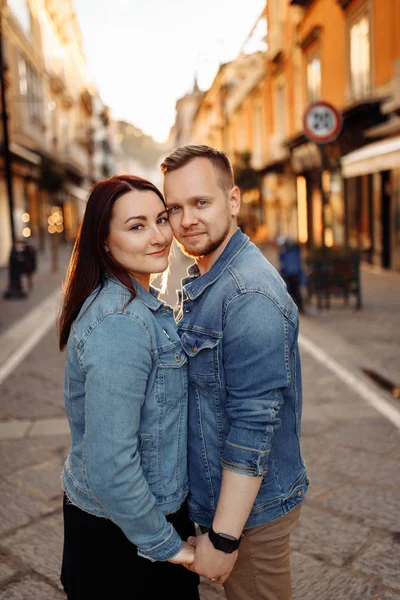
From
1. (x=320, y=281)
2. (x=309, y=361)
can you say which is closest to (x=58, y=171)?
(x=320, y=281)

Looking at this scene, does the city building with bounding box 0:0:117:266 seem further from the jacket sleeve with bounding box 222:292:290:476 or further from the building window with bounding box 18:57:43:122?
the jacket sleeve with bounding box 222:292:290:476

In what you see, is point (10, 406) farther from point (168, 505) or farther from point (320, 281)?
point (320, 281)

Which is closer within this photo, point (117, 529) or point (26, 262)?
point (117, 529)

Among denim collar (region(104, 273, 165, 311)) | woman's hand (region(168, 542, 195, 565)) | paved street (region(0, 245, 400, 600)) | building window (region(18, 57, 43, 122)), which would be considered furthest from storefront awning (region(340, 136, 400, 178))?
building window (region(18, 57, 43, 122))

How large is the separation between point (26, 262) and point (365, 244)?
9873 millimetres

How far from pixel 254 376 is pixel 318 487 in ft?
8.43

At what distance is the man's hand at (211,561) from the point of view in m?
1.59

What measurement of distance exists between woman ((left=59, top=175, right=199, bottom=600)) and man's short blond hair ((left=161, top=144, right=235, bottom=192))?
9 cm

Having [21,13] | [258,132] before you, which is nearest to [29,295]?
[21,13]

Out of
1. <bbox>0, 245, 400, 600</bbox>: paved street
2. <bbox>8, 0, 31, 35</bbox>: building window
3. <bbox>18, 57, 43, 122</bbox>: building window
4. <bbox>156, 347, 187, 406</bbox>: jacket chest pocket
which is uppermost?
<bbox>8, 0, 31, 35</bbox>: building window

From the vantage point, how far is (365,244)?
59.7 ft

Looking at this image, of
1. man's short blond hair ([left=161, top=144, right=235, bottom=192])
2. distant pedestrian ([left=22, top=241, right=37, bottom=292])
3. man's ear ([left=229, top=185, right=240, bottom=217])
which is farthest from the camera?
distant pedestrian ([left=22, top=241, right=37, bottom=292])

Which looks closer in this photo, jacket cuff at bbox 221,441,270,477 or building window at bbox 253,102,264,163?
jacket cuff at bbox 221,441,270,477

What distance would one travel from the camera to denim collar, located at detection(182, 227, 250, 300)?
1750mm
